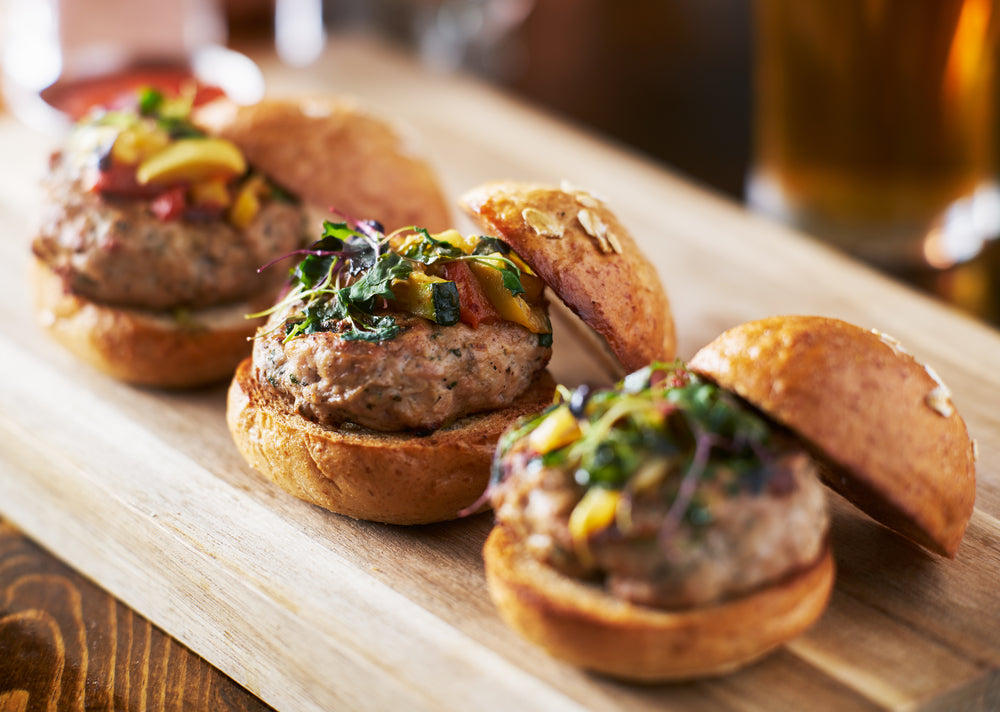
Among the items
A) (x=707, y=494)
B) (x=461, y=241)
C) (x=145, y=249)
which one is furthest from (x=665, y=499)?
(x=145, y=249)

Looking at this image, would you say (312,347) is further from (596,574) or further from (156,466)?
(596,574)

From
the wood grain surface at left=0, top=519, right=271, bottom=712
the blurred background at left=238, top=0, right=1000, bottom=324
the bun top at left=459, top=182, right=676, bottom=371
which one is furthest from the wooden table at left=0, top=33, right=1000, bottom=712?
the blurred background at left=238, top=0, right=1000, bottom=324

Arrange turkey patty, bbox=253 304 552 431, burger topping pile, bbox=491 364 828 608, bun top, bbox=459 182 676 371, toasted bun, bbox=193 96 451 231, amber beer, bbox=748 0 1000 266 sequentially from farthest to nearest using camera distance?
amber beer, bbox=748 0 1000 266 → toasted bun, bbox=193 96 451 231 → bun top, bbox=459 182 676 371 → turkey patty, bbox=253 304 552 431 → burger topping pile, bbox=491 364 828 608

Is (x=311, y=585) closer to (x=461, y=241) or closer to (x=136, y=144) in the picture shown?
(x=461, y=241)

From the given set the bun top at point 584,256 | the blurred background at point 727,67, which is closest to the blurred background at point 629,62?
the blurred background at point 727,67

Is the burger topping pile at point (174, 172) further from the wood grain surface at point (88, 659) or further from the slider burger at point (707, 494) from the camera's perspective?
the slider burger at point (707, 494)

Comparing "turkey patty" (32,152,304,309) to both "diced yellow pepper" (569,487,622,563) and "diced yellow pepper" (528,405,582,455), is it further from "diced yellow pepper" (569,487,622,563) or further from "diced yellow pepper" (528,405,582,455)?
"diced yellow pepper" (569,487,622,563)
